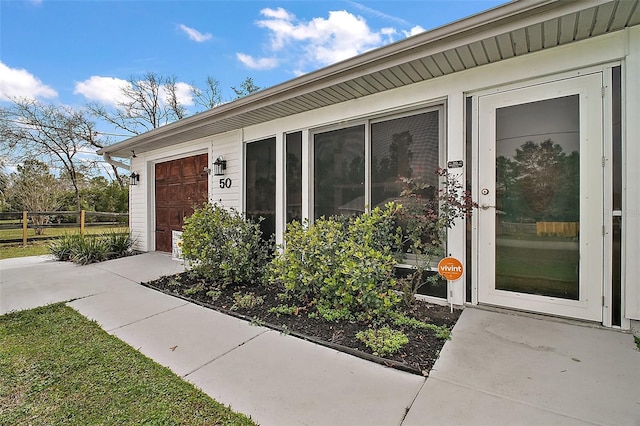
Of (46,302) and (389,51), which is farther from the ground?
(389,51)

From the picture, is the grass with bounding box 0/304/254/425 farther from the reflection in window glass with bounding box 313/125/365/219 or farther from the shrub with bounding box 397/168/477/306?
the reflection in window glass with bounding box 313/125/365/219

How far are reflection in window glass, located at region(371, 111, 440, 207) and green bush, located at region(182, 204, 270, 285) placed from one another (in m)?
1.86

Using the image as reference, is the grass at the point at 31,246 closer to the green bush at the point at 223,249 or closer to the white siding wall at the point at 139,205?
the white siding wall at the point at 139,205

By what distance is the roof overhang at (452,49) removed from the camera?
2156mm

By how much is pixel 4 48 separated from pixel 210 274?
8.65 metres

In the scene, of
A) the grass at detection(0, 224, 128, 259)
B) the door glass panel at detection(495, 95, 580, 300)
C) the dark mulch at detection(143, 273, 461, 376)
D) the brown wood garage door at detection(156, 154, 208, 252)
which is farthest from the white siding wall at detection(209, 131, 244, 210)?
the door glass panel at detection(495, 95, 580, 300)

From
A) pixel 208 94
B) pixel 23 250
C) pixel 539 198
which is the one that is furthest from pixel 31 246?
pixel 539 198

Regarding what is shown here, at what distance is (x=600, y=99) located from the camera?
2.46 meters

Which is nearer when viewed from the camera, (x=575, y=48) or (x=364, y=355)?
(x=364, y=355)

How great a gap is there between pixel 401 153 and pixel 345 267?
63.7 inches

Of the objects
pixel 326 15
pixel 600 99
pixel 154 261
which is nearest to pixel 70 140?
pixel 154 261

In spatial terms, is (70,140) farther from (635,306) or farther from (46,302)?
(635,306)

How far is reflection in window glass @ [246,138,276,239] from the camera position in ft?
15.6

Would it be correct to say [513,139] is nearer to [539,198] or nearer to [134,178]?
[539,198]
